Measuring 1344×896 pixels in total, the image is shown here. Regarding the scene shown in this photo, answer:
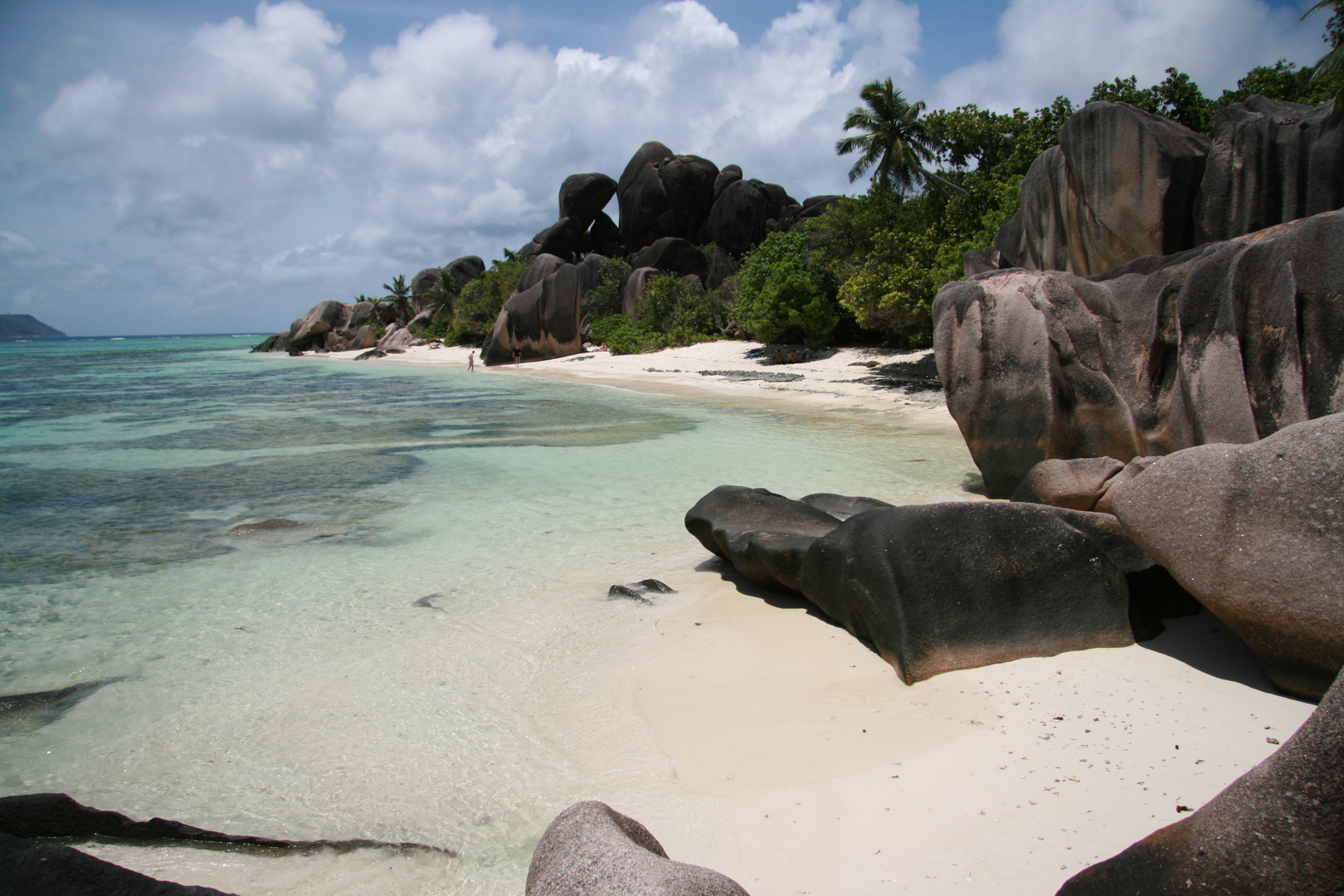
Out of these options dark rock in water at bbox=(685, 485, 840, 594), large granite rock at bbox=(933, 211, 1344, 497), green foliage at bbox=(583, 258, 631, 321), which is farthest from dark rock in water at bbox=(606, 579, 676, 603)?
green foliage at bbox=(583, 258, 631, 321)

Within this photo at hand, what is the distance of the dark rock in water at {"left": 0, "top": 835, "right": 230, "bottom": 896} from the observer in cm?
195

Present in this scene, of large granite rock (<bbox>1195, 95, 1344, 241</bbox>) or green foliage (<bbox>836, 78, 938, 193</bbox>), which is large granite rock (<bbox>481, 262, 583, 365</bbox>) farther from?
large granite rock (<bbox>1195, 95, 1344, 241</bbox>)

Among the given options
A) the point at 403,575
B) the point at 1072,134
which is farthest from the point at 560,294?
the point at 403,575

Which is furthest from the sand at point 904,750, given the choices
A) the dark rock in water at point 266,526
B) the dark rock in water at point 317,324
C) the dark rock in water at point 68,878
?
the dark rock in water at point 317,324

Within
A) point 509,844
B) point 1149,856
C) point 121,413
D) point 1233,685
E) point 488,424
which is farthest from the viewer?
point 121,413

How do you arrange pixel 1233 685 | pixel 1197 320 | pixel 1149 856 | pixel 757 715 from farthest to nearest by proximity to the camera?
pixel 1197 320 → pixel 757 715 → pixel 1233 685 → pixel 1149 856

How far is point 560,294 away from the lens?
120 ft

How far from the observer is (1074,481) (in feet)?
19.3

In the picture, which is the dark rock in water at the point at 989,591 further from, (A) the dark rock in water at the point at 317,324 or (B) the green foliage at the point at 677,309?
(A) the dark rock in water at the point at 317,324

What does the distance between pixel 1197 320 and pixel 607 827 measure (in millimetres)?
6943

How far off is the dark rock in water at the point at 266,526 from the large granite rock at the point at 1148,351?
6.91m

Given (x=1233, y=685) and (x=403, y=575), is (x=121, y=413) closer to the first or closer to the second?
(x=403, y=575)

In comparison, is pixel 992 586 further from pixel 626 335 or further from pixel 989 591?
pixel 626 335

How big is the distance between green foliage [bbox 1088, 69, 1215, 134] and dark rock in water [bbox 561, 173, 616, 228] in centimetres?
3537
